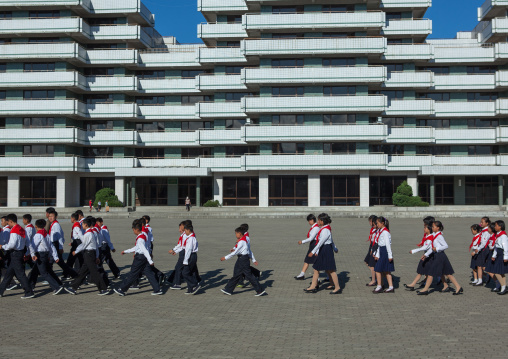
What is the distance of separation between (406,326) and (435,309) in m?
1.70

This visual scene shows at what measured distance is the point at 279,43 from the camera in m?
50.3

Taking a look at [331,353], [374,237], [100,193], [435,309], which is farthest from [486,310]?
[100,193]

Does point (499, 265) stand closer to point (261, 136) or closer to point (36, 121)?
point (261, 136)

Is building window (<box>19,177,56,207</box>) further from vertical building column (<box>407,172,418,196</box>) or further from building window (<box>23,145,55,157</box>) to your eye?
vertical building column (<box>407,172,418,196</box>)

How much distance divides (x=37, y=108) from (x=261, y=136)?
885 inches

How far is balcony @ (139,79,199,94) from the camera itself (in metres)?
56.1

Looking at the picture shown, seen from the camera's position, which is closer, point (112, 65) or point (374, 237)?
point (374, 237)

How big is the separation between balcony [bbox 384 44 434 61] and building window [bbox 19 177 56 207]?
119ft

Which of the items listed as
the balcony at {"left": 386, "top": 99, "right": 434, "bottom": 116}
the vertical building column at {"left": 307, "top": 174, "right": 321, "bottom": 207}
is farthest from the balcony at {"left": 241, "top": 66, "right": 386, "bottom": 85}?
the vertical building column at {"left": 307, "top": 174, "right": 321, "bottom": 207}

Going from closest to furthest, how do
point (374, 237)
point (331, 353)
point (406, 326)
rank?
point (331, 353) → point (406, 326) → point (374, 237)

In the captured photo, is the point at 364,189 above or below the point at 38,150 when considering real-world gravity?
below

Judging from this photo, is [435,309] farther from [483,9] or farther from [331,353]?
[483,9]

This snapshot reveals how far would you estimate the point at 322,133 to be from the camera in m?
50.0

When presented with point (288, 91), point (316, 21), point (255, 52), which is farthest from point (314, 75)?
point (255, 52)
